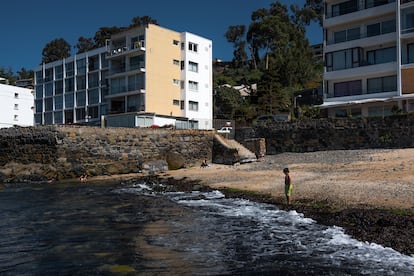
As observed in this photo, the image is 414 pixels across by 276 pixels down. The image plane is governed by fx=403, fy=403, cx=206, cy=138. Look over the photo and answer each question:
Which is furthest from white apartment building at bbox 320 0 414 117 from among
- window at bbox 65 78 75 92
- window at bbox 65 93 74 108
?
window at bbox 65 78 75 92

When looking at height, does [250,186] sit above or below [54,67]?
below

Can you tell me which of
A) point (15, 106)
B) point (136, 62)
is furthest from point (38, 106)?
point (136, 62)

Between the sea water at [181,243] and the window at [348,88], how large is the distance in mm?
29338

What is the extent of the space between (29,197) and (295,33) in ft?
223

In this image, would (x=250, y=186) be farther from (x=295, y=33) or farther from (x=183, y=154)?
(x=295, y=33)

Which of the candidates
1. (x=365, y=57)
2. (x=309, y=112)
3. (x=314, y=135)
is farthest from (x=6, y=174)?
(x=365, y=57)

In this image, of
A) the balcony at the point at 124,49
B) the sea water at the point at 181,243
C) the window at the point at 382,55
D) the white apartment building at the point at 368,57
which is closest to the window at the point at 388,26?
the white apartment building at the point at 368,57

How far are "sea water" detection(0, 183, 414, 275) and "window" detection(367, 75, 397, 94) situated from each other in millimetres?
28647

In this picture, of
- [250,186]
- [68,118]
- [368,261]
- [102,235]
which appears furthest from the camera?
[68,118]

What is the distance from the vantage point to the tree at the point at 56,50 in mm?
99438

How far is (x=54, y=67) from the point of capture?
77688 mm

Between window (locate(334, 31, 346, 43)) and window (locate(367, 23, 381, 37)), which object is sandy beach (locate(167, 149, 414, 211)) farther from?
window (locate(334, 31, 346, 43))

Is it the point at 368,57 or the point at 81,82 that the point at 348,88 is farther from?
the point at 81,82

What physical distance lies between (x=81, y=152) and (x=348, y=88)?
28478 millimetres
